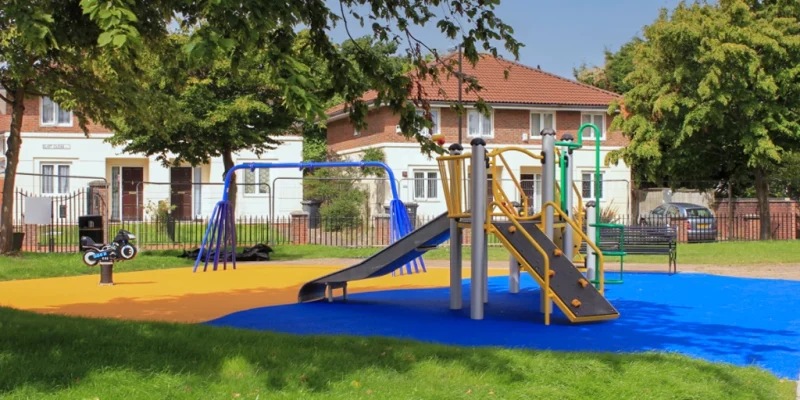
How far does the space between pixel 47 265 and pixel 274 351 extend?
13430 mm

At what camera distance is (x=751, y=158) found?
99.4 ft

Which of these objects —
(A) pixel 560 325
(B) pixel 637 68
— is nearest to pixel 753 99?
(B) pixel 637 68

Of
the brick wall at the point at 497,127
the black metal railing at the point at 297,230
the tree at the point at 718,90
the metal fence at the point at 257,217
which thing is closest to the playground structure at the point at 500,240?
the metal fence at the point at 257,217

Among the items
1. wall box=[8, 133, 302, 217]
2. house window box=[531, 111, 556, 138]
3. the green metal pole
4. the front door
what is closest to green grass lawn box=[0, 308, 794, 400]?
the green metal pole

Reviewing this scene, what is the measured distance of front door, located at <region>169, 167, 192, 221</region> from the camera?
109ft

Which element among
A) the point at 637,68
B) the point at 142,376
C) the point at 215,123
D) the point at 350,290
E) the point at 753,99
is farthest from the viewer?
the point at 637,68

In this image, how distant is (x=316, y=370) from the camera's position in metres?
6.87

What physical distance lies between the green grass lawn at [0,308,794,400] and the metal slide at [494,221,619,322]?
3.12m

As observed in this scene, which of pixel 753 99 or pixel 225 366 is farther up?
pixel 753 99

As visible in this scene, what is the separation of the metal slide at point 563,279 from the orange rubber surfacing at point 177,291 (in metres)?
4.10

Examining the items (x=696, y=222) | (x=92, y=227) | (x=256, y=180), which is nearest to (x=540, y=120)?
(x=696, y=222)

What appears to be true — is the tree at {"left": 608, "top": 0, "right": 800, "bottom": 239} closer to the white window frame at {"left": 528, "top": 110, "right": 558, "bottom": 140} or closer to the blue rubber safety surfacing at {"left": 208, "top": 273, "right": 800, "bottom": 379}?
the white window frame at {"left": 528, "top": 110, "right": 558, "bottom": 140}

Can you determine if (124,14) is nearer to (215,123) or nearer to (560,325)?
(560,325)

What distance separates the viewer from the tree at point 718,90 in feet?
97.3
